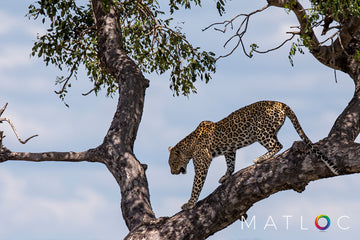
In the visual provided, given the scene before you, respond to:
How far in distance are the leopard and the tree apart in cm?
65

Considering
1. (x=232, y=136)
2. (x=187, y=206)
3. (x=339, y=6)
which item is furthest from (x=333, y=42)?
(x=187, y=206)

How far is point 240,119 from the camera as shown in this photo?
11.7 m

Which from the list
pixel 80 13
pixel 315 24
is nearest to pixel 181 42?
pixel 80 13

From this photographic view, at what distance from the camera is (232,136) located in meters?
11.7

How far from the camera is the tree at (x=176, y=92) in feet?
33.1

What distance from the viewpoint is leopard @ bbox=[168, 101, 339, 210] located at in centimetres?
1122

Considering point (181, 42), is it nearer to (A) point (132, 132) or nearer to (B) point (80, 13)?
(B) point (80, 13)

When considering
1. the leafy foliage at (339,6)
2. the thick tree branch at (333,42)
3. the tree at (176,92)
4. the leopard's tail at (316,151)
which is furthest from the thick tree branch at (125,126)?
the leafy foliage at (339,6)

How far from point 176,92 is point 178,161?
5079 millimetres

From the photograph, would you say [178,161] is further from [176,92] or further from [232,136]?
[176,92]

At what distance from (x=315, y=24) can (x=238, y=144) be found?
3.39m

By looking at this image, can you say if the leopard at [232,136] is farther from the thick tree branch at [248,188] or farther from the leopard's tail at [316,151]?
the thick tree branch at [248,188]

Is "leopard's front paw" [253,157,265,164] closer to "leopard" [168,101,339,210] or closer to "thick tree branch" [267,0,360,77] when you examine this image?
"leopard" [168,101,339,210]

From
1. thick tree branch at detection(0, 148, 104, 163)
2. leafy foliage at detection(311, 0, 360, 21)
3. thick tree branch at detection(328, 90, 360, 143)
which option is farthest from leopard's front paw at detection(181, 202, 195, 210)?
leafy foliage at detection(311, 0, 360, 21)
